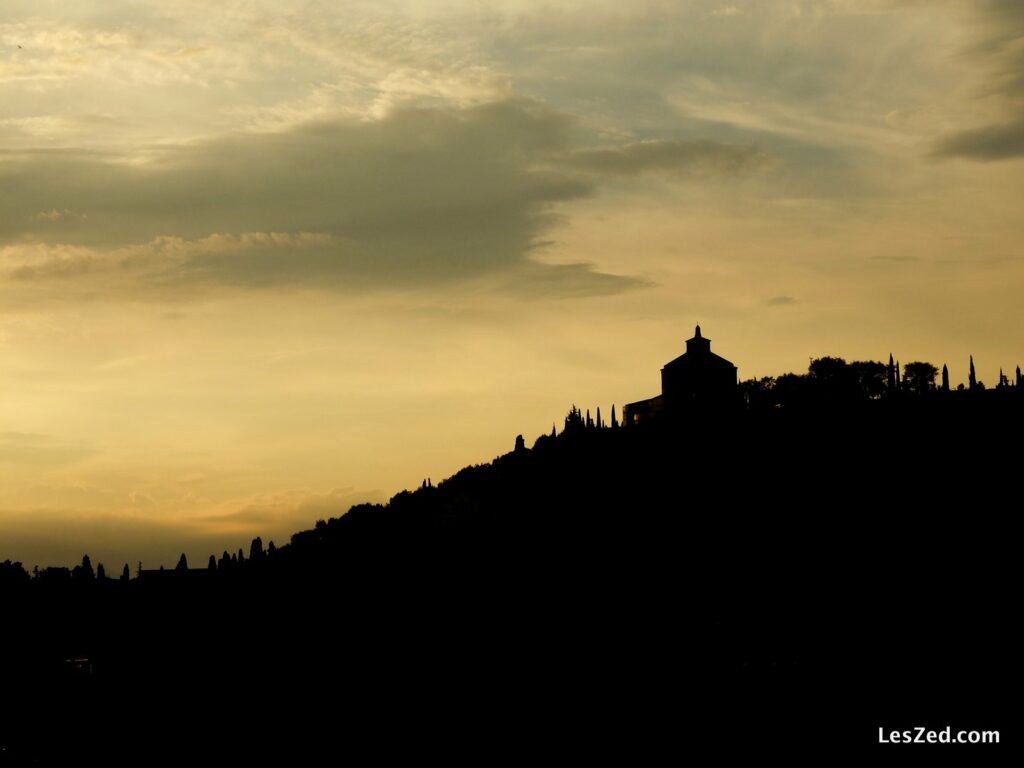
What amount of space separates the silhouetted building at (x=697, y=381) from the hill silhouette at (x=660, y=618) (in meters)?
2.35

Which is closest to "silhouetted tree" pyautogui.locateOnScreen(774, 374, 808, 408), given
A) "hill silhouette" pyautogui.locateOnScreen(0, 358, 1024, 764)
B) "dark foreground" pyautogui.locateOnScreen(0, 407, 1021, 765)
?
"hill silhouette" pyautogui.locateOnScreen(0, 358, 1024, 764)

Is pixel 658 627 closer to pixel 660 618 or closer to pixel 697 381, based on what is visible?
pixel 660 618

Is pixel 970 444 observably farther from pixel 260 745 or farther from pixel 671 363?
pixel 260 745

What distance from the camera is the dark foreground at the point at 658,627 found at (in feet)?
322

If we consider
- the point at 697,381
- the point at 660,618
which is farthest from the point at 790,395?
the point at 660,618

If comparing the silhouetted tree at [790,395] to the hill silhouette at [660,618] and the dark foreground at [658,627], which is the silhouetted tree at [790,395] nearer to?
the hill silhouette at [660,618]

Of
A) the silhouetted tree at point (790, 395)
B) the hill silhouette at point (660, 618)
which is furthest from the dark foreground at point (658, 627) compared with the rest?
the silhouetted tree at point (790, 395)

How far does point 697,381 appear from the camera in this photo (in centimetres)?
16725

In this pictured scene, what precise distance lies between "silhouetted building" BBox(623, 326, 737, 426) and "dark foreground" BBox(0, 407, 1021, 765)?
236 inches

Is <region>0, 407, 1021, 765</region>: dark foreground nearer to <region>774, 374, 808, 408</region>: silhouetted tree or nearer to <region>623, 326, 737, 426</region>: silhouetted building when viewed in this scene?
<region>623, 326, 737, 426</region>: silhouetted building

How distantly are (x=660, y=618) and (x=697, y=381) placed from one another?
155ft

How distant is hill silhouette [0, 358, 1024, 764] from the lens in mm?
100250

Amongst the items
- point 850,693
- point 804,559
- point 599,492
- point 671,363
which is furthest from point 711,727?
point 671,363

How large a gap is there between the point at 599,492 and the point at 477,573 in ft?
58.7
